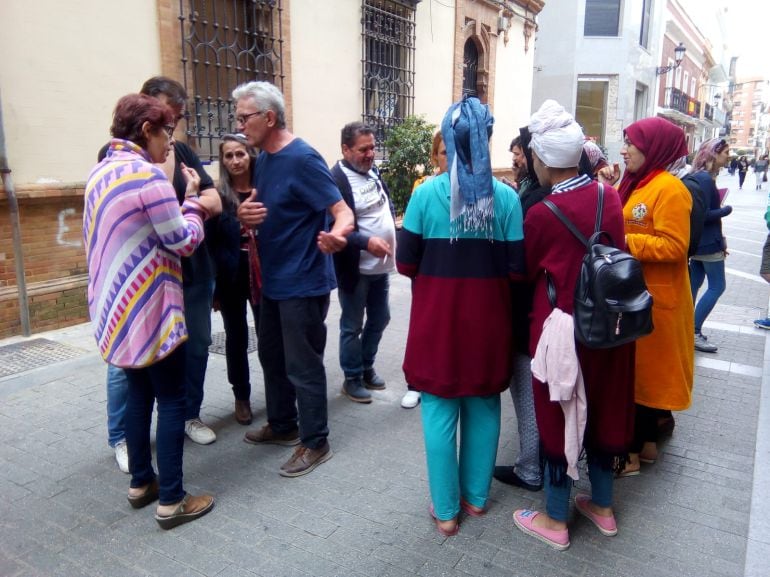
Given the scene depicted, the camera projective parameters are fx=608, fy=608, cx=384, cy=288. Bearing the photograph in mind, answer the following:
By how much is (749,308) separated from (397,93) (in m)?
6.72

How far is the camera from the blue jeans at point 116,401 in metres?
3.26

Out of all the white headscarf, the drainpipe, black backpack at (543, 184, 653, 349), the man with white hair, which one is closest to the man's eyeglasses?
the man with white hair

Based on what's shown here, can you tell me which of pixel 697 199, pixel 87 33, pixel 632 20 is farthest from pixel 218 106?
pixel 632 20

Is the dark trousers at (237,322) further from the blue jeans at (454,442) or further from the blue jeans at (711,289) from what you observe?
the blue jeans at (711,289)

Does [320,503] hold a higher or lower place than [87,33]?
lower

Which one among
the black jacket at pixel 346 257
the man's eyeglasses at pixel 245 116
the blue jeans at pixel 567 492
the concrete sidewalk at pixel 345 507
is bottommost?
the concrete sidewalk at pixel 345 507

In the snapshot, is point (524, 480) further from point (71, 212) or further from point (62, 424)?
point (71, 212)

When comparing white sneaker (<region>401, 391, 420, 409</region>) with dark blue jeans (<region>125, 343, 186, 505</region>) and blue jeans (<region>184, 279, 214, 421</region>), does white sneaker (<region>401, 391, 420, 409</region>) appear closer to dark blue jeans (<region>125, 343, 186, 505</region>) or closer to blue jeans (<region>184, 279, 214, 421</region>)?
blue jeans (<region>184, 279, 214, 421</region>)

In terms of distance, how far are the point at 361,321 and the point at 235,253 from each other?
3.68 feet

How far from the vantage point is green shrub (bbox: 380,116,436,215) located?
8.77m

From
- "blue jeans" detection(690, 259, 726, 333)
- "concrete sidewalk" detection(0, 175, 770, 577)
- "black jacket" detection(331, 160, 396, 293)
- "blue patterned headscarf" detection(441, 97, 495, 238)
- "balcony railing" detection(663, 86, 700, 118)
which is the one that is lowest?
"concrete sidewalk" detection(0, 175, 770, 577)

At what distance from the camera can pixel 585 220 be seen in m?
2.46

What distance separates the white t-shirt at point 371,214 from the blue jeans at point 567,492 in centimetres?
183

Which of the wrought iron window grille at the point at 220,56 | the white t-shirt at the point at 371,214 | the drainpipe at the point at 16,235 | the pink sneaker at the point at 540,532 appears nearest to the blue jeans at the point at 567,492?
the pink sneaker at the point at 540,532
